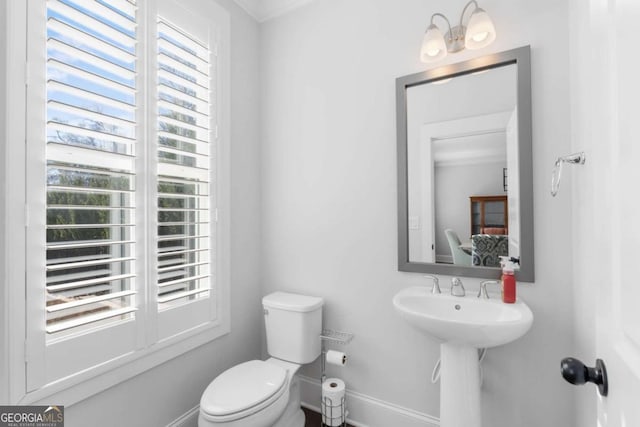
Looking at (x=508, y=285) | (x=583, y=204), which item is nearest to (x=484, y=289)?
(x=508, y=285)

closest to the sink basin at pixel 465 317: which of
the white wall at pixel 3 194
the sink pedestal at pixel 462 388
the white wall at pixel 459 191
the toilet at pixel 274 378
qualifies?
the sink pedestal at pixel 462 388

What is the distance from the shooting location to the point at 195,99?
1800mm

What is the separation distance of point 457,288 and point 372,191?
0.69 metres

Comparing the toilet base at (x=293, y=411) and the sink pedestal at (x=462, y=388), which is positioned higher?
the sink pedestal at (x=462, y=388)

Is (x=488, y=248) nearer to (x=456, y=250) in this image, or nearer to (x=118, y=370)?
(x=456, y=250)

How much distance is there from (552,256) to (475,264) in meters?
0.32

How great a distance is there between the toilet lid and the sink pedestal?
0.78 meters

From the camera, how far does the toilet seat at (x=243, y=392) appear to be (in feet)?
4.47

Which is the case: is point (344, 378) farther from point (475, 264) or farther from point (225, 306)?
point (475, 264)

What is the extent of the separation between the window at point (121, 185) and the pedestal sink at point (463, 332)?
1175mm

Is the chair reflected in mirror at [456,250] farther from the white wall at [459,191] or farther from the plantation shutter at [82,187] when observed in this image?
the plantation shutter at [82,187]

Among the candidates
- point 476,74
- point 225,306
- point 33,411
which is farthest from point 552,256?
point 33,411

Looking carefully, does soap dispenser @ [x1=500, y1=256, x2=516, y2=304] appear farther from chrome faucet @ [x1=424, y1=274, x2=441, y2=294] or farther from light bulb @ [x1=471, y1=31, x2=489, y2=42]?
light bulb @ [x1=471, y1=31, x2=489, y2=42]

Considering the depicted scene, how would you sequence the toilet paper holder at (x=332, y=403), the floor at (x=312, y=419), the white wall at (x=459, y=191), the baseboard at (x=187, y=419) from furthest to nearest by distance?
the floor at (x=312, y=419), the toilet paper holder at (x=332, y=403), the baseboard at (x=187, y=419), the white wall at (x=459, y=191)
